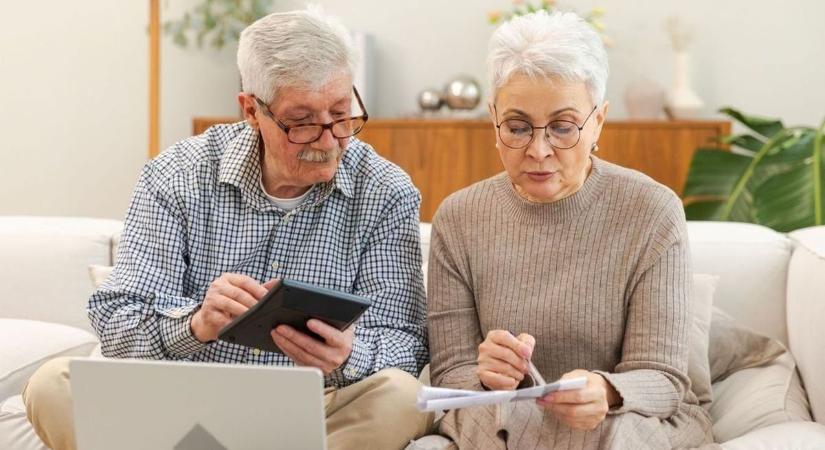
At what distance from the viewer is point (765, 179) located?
3.65m

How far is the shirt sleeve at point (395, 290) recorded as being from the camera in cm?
202

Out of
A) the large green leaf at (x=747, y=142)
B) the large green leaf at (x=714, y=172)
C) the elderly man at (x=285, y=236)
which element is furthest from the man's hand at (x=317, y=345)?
the large green leaf at (x=747, y=142)

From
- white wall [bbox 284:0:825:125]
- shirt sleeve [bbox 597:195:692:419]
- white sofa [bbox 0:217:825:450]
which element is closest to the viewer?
shirt sleeve [bbox 597:195:692:419]

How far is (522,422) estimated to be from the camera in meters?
1.83

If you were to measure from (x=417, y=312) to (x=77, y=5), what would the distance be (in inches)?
132

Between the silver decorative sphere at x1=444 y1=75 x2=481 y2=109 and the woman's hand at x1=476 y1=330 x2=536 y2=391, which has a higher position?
the woman's hand at x1=476 y1=330 x2=536 y2=391

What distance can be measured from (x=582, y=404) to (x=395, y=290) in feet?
1.64

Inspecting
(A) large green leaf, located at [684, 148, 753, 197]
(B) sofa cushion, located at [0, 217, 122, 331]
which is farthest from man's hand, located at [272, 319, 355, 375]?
(A) large green leaf, located at [684, 148, 753, 197]

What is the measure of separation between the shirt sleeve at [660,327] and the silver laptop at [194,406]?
60 cm

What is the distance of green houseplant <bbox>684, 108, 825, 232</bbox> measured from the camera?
337cm

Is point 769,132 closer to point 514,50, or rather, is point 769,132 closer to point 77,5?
point 514,50

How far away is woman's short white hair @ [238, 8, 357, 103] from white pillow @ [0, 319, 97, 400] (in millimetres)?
802

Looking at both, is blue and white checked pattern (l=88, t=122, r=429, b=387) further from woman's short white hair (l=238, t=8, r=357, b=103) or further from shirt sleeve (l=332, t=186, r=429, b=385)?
woman's short white hair (l=238, t=8, r=357, b=103)

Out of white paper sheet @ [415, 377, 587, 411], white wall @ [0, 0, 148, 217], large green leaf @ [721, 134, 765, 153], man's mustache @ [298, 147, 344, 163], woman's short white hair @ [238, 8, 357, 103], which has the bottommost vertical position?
white wall @ [0, 0, 148, 217]
